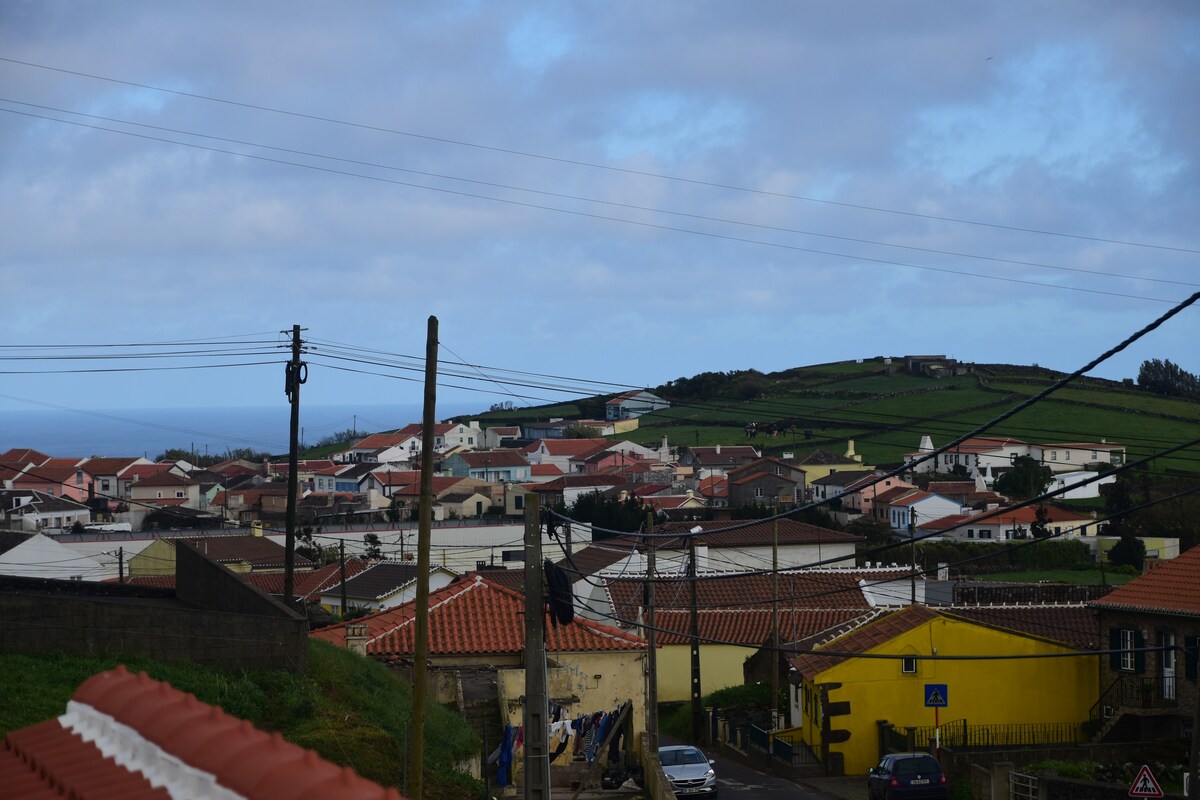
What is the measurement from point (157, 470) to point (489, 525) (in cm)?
5074

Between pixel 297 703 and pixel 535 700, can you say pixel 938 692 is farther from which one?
pixel 535 700

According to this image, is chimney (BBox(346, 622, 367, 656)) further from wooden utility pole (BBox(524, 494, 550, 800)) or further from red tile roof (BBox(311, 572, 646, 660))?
wooden utility pole (BBox(524, 494, 550, 800))

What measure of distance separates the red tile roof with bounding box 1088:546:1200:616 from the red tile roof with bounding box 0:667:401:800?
30.0 m

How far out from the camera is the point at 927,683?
111 feet

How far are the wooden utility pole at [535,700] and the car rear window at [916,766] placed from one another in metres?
14.1

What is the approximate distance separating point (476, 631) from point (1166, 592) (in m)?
17.8

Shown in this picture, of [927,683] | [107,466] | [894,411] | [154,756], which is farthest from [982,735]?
[894,411]

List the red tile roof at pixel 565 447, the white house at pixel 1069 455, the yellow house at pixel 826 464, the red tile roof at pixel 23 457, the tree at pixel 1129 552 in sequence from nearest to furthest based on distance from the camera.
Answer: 1. the tree at pixel 1129 552
2. the white house at pixel 1069 455
3. the yellow house at pixel 826 464
4. the red tile roof at pixel 23 457
5. the red tile roof at pixel 565 447

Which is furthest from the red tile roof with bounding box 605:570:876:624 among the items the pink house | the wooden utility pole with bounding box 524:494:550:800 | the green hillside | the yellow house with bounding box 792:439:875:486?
the pink house

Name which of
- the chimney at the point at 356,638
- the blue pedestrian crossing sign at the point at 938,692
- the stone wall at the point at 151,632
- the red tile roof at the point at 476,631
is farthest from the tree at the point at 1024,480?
the stone wall at the point at 151,632

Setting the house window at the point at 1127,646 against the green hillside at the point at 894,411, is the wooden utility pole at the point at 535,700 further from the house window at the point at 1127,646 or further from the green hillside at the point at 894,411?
the green hillside at the point at 894,411

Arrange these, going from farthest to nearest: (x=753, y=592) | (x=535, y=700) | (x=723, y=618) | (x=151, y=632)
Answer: (x=753, y=592) < (x=723, y=618) < (x=151, y=632) < (x=535, y=700)

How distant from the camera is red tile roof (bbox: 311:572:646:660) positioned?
95.4 ft

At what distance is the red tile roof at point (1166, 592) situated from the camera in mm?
32219
